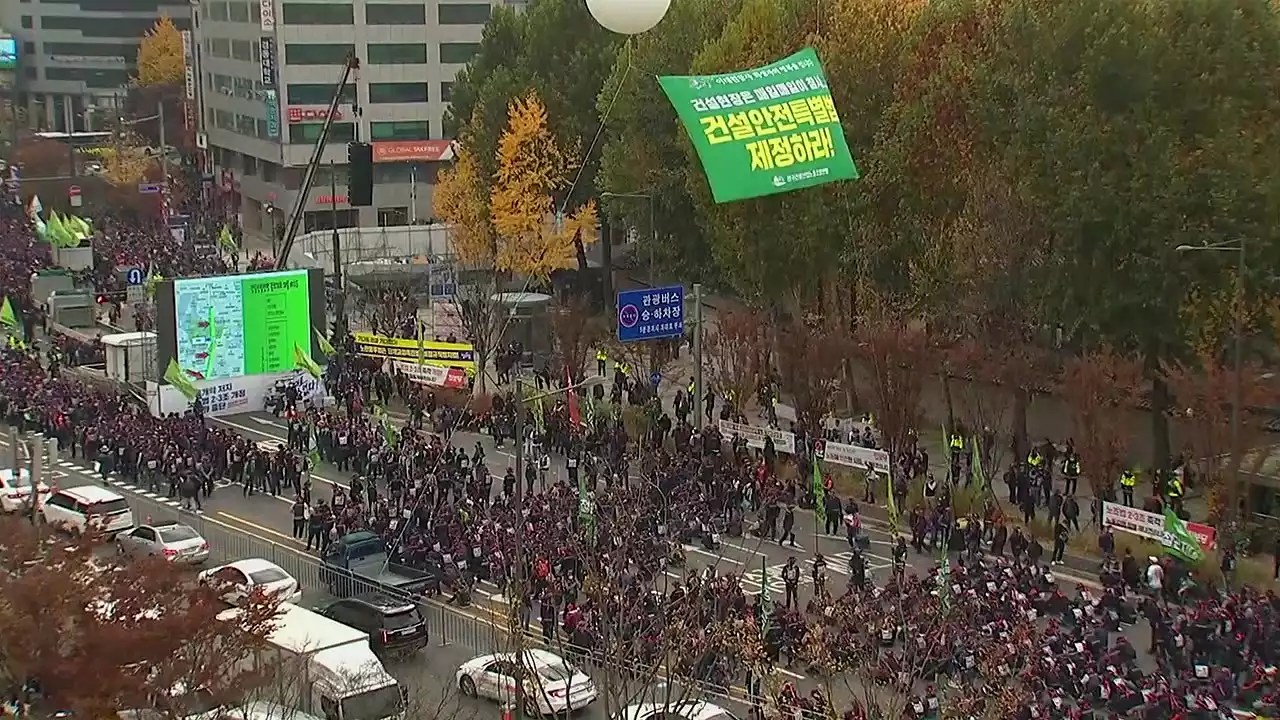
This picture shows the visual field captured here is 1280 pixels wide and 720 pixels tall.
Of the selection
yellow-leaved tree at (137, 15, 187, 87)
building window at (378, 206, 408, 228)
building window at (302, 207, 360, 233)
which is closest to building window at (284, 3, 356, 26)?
building window at (302, 207, 360, 233)

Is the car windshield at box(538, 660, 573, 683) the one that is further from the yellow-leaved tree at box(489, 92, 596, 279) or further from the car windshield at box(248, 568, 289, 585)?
the yellow-leaved tree at box(489, 92, 596, 279)

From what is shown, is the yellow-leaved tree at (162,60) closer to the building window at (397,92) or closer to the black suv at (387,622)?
the building window at (397,92)

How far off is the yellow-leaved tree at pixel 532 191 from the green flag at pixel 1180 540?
30.1 metres

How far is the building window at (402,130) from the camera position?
73875mm

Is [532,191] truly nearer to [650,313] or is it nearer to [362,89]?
[650,313]

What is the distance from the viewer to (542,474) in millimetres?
30203

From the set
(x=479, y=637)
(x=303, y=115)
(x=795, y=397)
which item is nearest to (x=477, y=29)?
(x=303, y=115)

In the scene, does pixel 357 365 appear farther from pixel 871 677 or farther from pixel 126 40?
pixel 126 40

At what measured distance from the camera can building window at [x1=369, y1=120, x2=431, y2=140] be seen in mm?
73875

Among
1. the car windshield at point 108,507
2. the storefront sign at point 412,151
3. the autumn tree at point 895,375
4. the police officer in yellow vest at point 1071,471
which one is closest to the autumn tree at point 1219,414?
the police officer in yellow vest at point 1071,471

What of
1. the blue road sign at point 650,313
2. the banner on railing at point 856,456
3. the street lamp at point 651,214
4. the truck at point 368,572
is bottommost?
the truck at point 368,572

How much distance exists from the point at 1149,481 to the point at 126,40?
103m

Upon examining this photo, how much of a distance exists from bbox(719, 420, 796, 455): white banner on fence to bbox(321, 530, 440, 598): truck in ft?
26.7

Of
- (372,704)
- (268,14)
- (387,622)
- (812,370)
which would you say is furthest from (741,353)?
(268,14)
